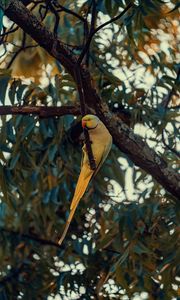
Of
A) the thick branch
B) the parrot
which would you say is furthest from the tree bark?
the parrot

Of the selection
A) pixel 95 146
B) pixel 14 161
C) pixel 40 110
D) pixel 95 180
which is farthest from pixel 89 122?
pixel 95 180

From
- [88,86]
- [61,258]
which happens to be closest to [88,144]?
[88,86]

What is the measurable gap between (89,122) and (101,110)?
45cm

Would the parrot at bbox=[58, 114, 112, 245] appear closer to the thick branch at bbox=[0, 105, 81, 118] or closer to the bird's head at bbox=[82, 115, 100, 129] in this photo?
the bird's head at bbox=[82, 115, 100, 129]

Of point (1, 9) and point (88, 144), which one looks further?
point (1, 9)

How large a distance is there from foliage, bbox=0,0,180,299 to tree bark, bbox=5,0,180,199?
141 millimetres

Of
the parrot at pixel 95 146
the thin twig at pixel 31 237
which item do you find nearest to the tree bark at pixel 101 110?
the parrot at pixel 95 146

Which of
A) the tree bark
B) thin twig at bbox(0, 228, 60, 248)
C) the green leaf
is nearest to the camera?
the tree bark

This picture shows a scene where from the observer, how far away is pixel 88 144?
1365 mm

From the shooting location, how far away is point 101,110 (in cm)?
186

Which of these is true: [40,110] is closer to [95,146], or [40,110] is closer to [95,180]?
[95,146]

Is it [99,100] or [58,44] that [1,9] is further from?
[99,100]

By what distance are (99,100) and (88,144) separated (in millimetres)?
505

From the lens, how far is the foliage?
6.83 feet
